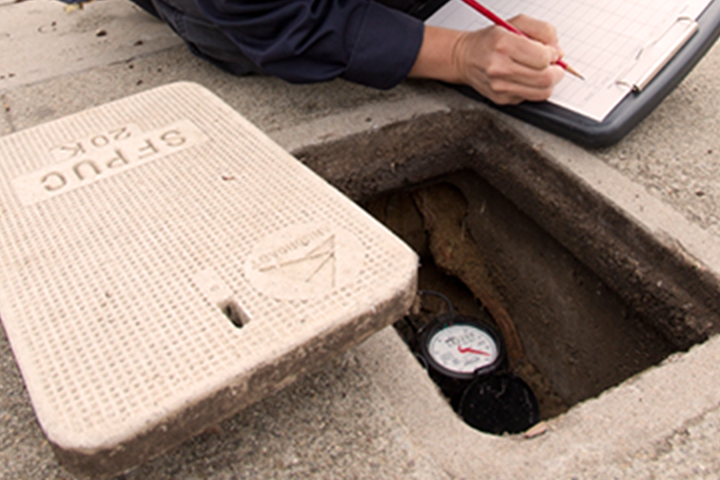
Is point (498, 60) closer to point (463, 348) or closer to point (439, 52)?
point (439, 52)

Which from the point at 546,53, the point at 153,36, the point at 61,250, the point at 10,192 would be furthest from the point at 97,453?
the point at 153,36

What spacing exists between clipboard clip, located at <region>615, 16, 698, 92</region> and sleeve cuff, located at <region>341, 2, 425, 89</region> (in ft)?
1.52

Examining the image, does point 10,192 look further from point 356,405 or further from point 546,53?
point 546,53

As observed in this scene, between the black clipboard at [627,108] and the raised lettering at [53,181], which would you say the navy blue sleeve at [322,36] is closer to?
the black clipboard at [627,108]

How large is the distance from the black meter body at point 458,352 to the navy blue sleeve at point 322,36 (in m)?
0.69

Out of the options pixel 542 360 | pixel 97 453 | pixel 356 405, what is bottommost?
pixel 542 360

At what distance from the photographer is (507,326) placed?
1823 mm

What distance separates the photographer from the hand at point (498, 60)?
129 cm

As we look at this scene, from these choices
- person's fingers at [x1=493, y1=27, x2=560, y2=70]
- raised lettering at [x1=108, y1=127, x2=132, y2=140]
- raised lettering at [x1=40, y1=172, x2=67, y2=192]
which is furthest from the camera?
person's fingers at [x1=493, y1=27, x2=560, y2=70]

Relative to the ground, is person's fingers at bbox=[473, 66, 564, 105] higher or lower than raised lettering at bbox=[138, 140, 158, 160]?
lower

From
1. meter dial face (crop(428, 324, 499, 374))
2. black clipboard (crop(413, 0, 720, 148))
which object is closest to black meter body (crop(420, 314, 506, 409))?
meter dial face (crop(428, 324, 499, 374))

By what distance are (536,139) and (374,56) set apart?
417mm

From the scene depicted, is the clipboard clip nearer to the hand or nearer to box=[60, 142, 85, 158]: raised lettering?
the hand

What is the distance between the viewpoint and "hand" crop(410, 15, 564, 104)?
129cm
